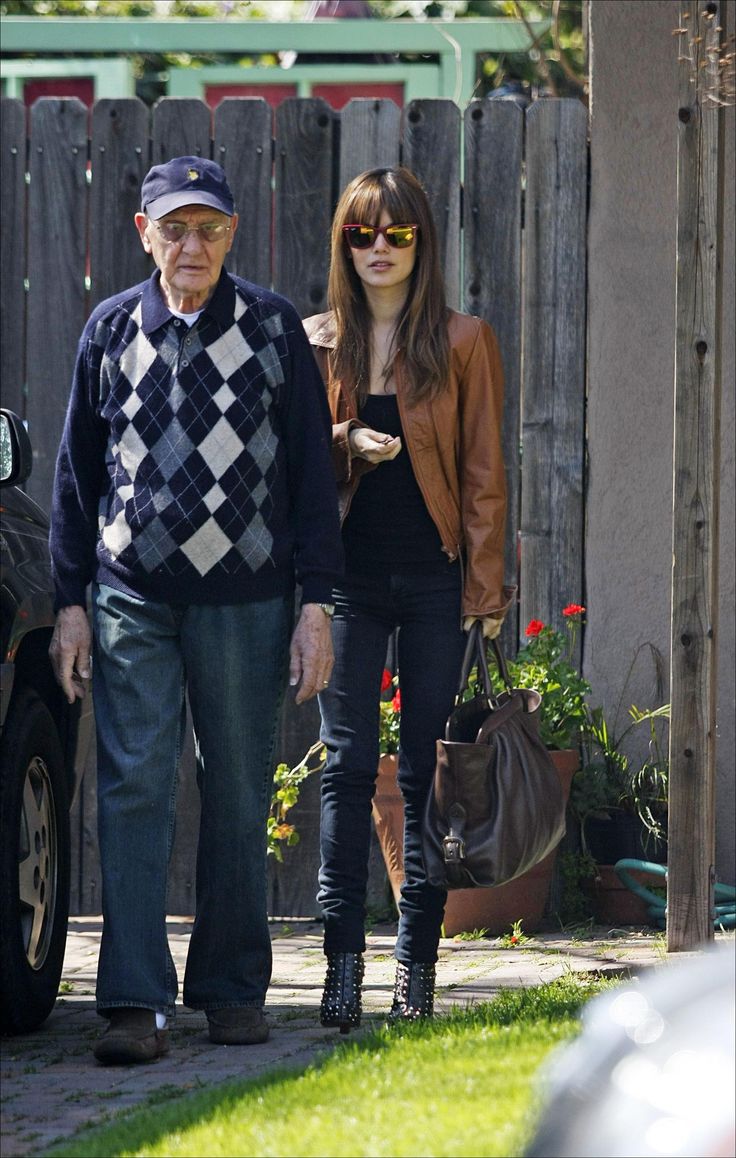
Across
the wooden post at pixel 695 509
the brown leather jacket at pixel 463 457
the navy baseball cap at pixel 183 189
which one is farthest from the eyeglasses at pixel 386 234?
the wooden post at pixel 695 509

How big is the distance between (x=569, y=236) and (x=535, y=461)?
802 millimetres

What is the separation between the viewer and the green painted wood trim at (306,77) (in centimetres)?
1038

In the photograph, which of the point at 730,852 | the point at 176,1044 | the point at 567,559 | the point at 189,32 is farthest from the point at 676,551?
the point at 189,32

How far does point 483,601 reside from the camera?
4543 millimetres

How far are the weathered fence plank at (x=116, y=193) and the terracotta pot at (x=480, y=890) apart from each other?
2.02m

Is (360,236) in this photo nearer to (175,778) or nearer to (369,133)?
(175,778)

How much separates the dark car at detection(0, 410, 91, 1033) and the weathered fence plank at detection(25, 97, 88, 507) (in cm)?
165

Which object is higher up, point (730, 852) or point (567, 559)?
point (567, 559)

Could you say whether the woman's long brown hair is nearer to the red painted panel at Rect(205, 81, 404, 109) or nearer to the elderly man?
the elderly man

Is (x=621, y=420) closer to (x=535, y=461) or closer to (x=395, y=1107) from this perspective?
(x=535, y=461)

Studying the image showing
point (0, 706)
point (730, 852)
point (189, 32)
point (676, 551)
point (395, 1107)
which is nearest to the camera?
point (395, 1107)

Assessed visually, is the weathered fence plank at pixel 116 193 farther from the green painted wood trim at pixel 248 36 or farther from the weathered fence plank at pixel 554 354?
the green painted wood trim at pixel 248 36

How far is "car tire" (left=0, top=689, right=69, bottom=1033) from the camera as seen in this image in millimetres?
4457

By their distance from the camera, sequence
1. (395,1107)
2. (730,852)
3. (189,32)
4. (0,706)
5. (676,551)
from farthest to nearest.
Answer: (189,32)
(730,852)
(676,551)
(0,706)
(395,1107)
